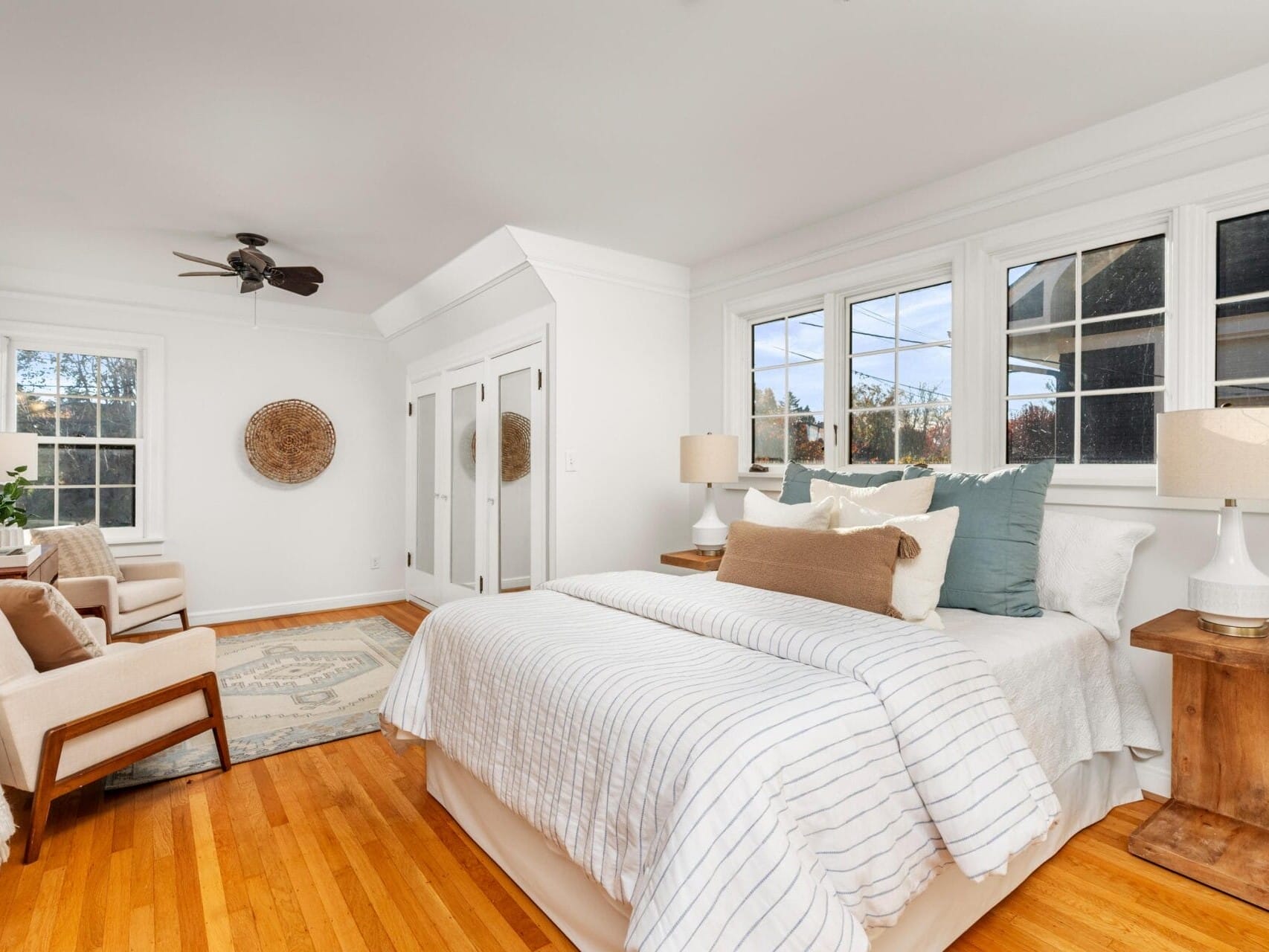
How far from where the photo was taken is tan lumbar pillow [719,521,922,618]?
2.08 meters

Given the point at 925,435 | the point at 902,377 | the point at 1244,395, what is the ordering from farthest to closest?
the point at 902,377, the point at 925,435, the point at 1244,395

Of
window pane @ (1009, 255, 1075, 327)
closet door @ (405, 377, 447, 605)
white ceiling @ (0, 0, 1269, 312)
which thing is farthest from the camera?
closet door @ (405, 377, 447, 605)

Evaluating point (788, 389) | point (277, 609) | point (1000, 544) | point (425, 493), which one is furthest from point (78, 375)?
point (1000, 544)

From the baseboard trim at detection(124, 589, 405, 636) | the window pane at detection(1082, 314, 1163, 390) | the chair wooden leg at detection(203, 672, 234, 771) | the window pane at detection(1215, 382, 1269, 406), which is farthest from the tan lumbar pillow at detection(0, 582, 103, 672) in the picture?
the window pane at detection(1215, 382, 1269, 406)

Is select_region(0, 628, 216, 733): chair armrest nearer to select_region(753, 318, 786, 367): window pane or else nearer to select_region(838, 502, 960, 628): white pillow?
select_region(838, 502, 960, 628): white pillow

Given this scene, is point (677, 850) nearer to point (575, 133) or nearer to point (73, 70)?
point (575, 133)

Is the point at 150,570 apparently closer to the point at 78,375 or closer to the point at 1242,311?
the point at 78,375

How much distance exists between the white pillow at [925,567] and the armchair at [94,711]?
235 cm

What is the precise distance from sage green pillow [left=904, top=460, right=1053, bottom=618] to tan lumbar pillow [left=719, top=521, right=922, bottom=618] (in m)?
0.36

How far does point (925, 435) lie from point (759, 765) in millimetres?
2378

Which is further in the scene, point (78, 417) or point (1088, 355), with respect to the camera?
point (78, 417)

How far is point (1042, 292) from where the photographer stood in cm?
279

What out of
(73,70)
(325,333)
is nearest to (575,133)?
(73,70)

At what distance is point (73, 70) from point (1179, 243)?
368cm
